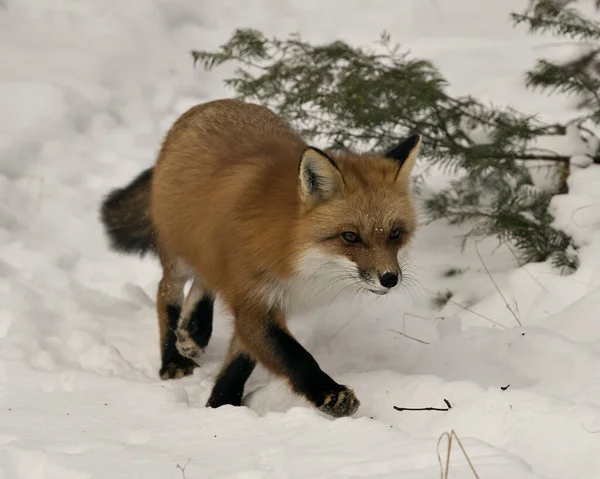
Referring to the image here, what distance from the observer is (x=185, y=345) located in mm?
4746

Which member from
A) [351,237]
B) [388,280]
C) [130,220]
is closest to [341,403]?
[388,280]

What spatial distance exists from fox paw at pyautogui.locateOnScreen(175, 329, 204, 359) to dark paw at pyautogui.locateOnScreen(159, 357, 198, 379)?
38mm

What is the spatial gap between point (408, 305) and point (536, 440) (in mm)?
2556

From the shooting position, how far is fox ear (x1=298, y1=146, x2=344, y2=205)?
11.7 feet

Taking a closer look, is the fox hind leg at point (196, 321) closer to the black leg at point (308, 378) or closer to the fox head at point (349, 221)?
the black leg at point (308, 378)

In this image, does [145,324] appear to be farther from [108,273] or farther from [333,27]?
[333,27]

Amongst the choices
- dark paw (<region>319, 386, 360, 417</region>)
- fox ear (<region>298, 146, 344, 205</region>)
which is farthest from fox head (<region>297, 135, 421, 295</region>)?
dark paw (<region>319, 386, 360, 417</region>)

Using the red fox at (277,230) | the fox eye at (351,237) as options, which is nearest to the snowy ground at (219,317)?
the red fox at (277,230)

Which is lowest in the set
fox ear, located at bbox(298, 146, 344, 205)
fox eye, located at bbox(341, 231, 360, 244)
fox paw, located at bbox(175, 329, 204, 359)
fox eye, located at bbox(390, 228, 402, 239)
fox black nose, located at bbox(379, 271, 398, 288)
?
fox paw, located at bbox(175, 329, 204, 359)

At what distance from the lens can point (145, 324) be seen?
17.3 ft

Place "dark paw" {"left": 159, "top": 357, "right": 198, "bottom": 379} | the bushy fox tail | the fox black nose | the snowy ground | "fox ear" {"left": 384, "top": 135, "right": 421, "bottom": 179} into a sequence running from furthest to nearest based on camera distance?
the bushy fox tail
"dark paw" {"left": 159, "top": 357, "right": 198, "bottom": 379}
"fox ear" {"left": 384, "top": 135, "right": 421, "bottom": 179}
the fox black nose
the snowy ground

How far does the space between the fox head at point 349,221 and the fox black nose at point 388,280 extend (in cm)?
3

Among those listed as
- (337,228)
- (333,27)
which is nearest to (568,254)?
(337,228)

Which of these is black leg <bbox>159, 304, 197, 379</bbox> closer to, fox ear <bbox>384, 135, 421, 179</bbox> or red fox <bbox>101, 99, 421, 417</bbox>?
red fox <bbox>101, 99, 421, 417</bbox>
